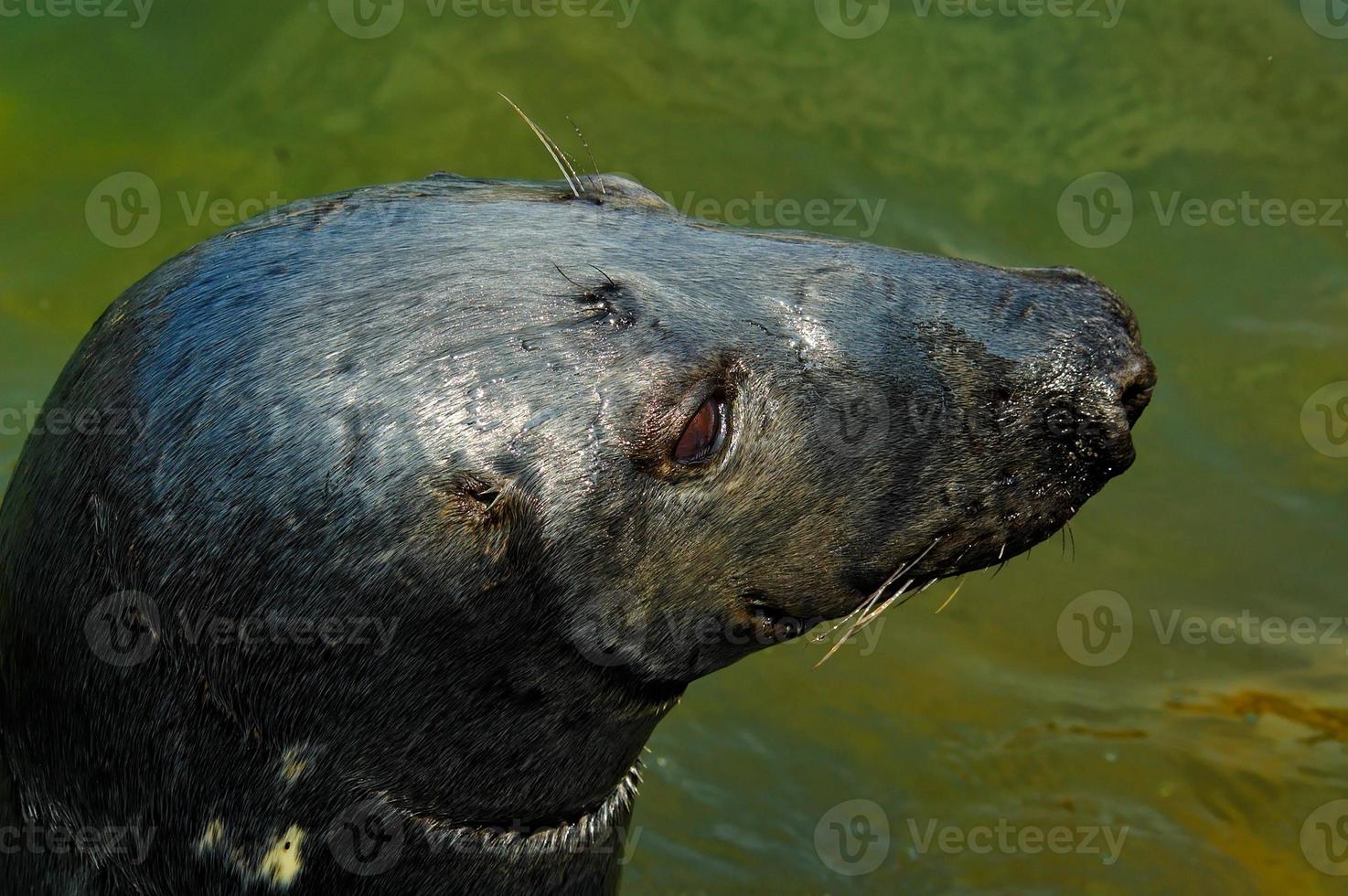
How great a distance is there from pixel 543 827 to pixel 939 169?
520 cm

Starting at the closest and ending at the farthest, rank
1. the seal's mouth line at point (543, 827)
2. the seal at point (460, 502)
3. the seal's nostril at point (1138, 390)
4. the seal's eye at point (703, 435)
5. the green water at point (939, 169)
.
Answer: the seal at point (460, 502)
the seal's eye at point (703, 435)
the seal's mouth line at point (543, 827)
the seal's nostril at point (1138, 390)
the green water at point (939, 169)

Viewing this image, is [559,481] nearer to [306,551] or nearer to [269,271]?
[306,551]

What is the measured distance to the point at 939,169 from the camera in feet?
27.2

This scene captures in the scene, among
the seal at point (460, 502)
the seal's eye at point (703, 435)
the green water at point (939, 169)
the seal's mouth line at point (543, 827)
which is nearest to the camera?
the seal at point (460, 502)

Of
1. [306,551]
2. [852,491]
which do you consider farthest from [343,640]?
[852,491]

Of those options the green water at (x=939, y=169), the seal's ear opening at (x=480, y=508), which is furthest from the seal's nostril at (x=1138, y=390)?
the green water at (x=939, y=169)

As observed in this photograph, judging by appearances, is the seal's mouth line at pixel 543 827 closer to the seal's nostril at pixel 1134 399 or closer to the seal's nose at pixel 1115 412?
the seal's nose at pixel 1115 412

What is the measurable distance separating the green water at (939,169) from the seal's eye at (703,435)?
118 inches

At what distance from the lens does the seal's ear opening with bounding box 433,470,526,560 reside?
11.2ft

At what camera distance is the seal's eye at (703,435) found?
3604 mm

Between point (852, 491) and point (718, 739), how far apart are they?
Result: 2748mm

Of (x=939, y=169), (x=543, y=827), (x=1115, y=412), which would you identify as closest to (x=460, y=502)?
(x=543, y=827)

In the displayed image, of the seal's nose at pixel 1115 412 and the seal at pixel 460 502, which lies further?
the seal's nose at pixel 1115 412

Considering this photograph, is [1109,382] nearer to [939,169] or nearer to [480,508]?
[480,508]
